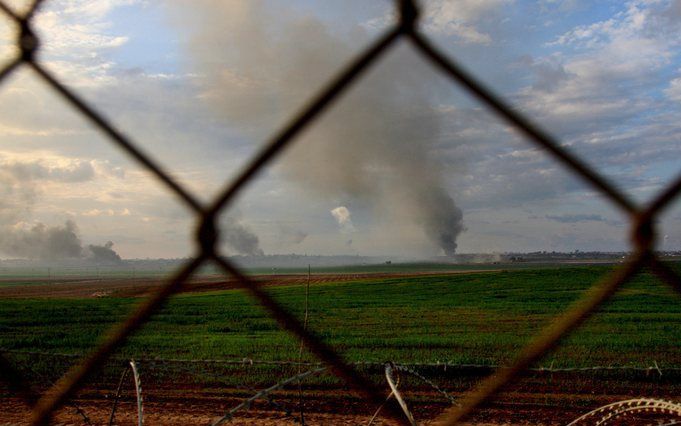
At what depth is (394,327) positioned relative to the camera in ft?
57.5

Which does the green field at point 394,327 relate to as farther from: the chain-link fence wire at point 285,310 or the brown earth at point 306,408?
the chain-link fence wire at point 285,310

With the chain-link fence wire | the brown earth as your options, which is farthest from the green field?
the chain-link fence wire

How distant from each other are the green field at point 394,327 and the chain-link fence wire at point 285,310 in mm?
10002

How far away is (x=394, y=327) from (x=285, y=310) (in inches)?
685

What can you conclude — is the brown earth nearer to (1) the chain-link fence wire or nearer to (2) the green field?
(2) the green field

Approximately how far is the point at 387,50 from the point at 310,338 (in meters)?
0.29

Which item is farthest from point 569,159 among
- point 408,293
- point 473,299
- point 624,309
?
point 408,293

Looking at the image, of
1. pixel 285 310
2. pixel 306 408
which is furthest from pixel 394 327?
pixel 285 310

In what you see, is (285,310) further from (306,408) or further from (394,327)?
(394,327)

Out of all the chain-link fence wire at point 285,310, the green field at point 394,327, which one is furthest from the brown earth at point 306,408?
the chain-link fence wire at point 285,310

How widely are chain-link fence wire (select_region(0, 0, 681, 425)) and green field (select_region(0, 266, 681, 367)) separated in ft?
32.8

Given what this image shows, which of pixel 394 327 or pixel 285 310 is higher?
pixel 394 327

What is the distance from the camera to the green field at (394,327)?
1305cm

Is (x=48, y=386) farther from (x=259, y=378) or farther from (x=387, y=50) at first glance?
(x=387, y=50)
